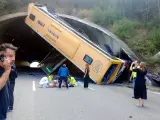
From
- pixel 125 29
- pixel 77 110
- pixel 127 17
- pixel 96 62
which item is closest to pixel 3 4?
pixel 127 17

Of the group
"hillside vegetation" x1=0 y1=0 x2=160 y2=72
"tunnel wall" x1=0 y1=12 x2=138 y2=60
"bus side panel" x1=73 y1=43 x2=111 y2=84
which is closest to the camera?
"bus side panel" x1=73 y1=43 x2=111 y2=84

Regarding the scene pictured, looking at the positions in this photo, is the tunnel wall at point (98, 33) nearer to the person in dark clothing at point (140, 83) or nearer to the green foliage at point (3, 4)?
the green foliage at point (3, 4)

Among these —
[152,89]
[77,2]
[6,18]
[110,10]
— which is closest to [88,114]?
[152,89]

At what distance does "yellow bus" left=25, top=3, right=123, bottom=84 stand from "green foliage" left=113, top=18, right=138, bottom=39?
7.46 metres

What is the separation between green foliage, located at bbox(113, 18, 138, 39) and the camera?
32.3m

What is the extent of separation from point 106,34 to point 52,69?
5.05 meters

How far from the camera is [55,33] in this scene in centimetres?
2597

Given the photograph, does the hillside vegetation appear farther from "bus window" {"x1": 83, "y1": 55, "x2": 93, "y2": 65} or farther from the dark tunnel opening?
"bus window" {"x1": 83, "y1": 55, "x2": 93, "y2": 65}

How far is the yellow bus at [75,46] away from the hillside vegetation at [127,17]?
17.6ft

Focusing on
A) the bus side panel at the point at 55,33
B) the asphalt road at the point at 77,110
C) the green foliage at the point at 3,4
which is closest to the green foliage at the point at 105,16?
the green foliage at the point at 3,4

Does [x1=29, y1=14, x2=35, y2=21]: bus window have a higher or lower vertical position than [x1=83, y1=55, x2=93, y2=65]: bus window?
higher

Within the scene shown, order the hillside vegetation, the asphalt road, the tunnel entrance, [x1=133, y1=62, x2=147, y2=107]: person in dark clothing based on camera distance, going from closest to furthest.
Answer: the asphalt road < [x1=133, y1=62, x2=147, y2=107]: person in dark clothing < the hillside vegetation < the tunnel entrance

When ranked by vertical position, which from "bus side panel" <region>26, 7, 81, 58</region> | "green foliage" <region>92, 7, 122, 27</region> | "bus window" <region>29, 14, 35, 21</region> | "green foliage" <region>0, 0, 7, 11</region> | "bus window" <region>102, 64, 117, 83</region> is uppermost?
"green foliage" <region>0, 0, 7, 11</region>

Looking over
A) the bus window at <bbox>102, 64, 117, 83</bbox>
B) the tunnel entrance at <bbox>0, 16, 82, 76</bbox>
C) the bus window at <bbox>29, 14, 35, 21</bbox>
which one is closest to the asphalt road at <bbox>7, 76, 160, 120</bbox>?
the bus window at <bbox>102, 64, 117, 83</bbox>
